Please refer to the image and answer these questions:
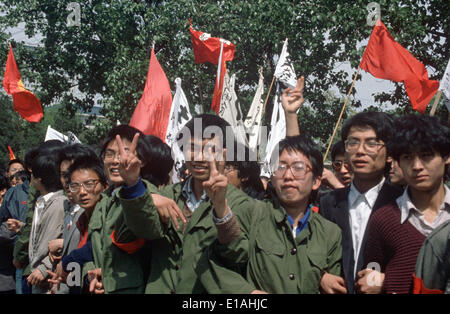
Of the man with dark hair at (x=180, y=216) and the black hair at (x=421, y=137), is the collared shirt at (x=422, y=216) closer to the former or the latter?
the black hair at (x=421, y=137)

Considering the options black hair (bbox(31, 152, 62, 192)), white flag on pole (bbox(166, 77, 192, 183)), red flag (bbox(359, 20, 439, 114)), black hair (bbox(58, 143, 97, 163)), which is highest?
red flag (bbox(359, 20, 439, 114))

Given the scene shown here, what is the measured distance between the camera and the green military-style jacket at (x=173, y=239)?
236 cm

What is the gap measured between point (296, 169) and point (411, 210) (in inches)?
23.1

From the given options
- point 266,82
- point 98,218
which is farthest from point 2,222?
point 266,82

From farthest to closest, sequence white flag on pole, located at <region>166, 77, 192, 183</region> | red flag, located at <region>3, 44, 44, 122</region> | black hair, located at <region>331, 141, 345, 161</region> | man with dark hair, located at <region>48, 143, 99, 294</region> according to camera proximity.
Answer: red flag, located at <region>3, 44, 44, 122</region>
white flag on pole, located at <region>166, 77, 192, 183</region>
black hair, located at <region>331, 141, 345, 161</region>
man with dark hair, located at <region>48, 143, 99, 294</region>

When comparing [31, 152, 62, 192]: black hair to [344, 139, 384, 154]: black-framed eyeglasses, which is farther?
[31, 152, 62, 192]: black hair

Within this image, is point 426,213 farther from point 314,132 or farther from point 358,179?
point 314,132

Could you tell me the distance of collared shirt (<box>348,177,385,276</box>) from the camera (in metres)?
2.77

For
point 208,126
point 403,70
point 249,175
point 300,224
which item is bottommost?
point 300,224

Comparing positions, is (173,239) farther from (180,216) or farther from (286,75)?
(286,75)

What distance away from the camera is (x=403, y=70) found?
5.61 meters

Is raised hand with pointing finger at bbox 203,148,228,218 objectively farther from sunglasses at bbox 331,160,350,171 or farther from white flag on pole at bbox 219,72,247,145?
white flag on pole at bbox 219,72,247,145

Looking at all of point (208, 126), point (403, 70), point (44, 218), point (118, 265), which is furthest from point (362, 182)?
point (403, 70)

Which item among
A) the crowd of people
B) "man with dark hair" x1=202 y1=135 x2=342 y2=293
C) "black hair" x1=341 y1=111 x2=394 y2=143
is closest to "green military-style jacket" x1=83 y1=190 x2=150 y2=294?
the crowd of people
